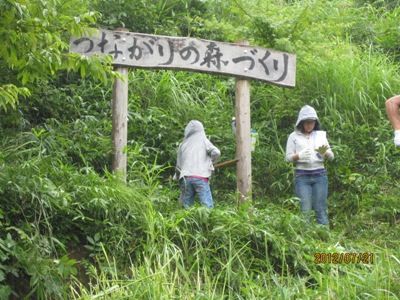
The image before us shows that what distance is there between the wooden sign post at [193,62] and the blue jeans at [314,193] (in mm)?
654

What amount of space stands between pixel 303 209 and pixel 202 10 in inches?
249

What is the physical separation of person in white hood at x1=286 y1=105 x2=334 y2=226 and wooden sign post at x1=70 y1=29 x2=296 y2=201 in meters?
0.63

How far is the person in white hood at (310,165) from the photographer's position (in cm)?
833

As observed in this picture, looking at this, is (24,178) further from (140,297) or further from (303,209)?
(303,209)

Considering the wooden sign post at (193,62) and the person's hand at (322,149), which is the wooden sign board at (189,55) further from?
the person's hand at (322,149)

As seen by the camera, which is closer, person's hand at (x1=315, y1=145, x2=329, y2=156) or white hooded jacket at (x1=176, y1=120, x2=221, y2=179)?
person's hand at (x1=315, y1=145, x2=329, y2=156)

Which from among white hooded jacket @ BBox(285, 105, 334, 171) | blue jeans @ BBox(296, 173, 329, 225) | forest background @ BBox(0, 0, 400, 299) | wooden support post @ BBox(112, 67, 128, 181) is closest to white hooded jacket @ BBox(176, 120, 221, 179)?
forest background @ BBox(0, 0, 400, 299)

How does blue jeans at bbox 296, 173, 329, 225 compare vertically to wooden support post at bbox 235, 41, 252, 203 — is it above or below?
below

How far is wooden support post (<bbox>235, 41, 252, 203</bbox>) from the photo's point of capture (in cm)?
878

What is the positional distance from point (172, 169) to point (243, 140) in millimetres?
1596
